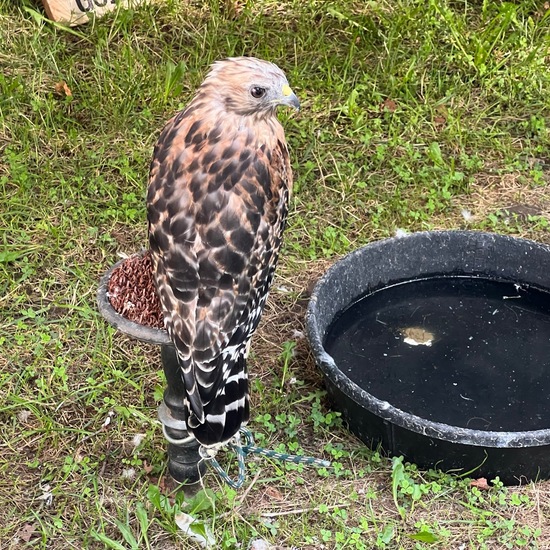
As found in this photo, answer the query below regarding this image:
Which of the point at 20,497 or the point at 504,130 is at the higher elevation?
the point at 504,130

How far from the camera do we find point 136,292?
2.83 meters

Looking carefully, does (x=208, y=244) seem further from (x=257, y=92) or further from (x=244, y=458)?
(x=244, y=458)

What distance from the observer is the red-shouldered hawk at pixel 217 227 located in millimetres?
2613

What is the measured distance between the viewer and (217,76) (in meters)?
2.71

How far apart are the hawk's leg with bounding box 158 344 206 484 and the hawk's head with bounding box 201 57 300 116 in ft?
2.69

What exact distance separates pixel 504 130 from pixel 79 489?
3.33 m

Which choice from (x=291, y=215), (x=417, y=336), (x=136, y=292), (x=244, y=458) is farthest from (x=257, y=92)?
(x=291, y=215)

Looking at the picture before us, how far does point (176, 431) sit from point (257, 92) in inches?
47.8

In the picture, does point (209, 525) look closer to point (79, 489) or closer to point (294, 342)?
point (79, 489)

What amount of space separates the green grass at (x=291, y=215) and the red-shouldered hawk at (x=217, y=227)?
635mm

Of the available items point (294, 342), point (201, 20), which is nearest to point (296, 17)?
point (201, 20)

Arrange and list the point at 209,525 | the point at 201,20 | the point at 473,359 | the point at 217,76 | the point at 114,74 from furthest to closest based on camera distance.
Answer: the point at 201,20, the point at 114,74, the point at 473,359, the point at 209,525, the point at 217,76

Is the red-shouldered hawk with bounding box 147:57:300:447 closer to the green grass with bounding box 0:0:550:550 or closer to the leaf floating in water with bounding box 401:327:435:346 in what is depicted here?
the green grass with bounding box 0:0:550:550

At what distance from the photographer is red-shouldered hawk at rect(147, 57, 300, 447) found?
2613 millimetres
